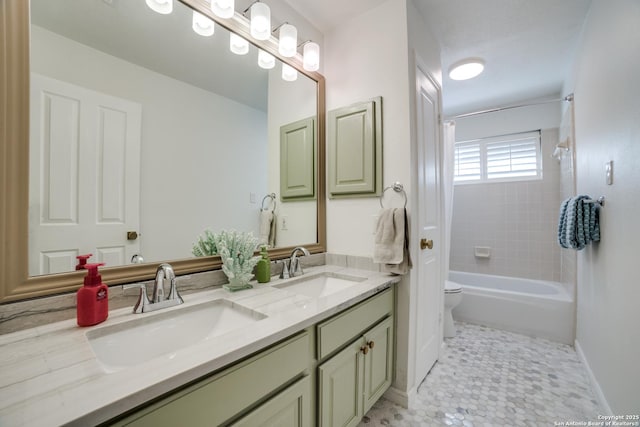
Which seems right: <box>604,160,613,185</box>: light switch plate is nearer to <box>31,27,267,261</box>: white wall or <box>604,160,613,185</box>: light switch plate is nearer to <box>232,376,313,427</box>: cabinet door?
<box>232,376,313,427</box>: cabinet door

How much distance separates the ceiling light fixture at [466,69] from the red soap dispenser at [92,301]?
2.80m

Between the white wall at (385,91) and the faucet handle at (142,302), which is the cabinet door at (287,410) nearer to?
the faucet handle at (142,302)

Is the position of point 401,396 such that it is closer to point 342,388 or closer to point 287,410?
point 342,388

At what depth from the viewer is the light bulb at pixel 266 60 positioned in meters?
1.47

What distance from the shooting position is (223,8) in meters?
1.19

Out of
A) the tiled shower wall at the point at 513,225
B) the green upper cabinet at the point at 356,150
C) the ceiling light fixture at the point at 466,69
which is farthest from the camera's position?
the tiled shower wall at the point at 513,225

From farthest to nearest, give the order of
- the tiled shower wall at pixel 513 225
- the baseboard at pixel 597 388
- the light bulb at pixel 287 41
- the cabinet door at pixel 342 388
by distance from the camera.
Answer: the tiled shower wall at pixel 513 225
the light bulb at pixel 287 41
the baseboard at pixel 597 388
the cabinet door at pixel 342 388

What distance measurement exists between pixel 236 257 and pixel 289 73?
1.21 meters

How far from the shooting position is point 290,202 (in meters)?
1.67

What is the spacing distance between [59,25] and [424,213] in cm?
185

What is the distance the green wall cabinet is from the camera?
997mm

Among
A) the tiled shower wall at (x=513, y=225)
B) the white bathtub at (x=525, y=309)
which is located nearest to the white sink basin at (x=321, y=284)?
the white bathtub at (x=525, y=309)

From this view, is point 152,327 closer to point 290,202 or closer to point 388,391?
point 290,202

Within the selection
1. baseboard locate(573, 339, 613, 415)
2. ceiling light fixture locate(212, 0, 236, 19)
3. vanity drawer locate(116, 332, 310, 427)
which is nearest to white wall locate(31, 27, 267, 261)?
ceiling light fixture locate(212, 0, 236, 19)
